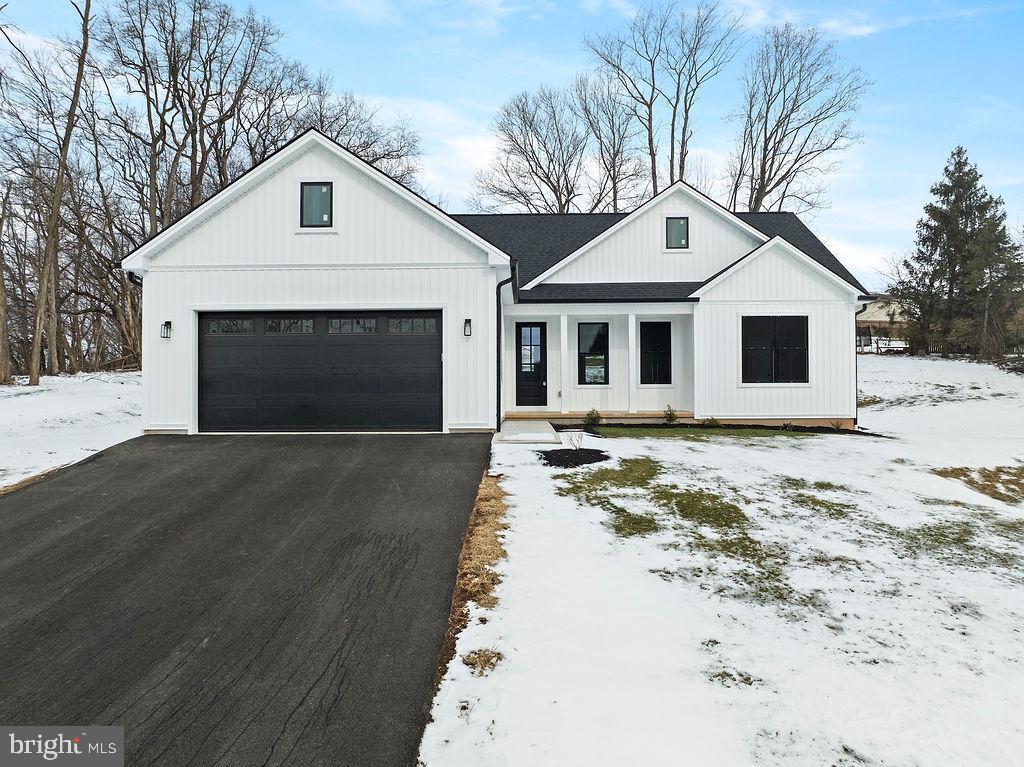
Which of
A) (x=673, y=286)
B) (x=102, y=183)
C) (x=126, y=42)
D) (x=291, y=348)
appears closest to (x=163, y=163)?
(x=102, y=183)

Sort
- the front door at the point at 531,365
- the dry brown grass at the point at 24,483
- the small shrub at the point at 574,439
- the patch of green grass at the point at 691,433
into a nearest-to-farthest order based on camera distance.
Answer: the dry brown grass at the point at 24,483 < the small shrub at the point at 574,439 < the patch of green grass at the point at 691,433 < the front door at the point at 531,365

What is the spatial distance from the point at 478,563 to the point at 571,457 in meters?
3.85

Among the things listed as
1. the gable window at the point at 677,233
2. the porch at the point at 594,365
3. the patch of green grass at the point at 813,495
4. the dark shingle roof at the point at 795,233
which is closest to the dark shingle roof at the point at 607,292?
the porch at the point at 594,365

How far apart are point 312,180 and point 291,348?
3344mm

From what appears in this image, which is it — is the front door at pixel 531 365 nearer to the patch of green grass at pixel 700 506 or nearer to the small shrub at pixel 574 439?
the small shrub at pixel 574 439

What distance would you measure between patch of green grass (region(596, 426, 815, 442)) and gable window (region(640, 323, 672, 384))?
1.86 m

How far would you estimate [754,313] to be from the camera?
1273cm

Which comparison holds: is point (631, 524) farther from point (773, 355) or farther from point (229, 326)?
point (773, 355)

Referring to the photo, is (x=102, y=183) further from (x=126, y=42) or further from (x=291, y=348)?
(x=291, y=348)

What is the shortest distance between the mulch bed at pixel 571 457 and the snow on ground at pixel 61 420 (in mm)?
7762

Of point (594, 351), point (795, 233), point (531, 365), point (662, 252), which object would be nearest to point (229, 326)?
point (531, 365)

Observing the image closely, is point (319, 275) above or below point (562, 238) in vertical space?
below

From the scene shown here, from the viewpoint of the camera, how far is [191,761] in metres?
2.57

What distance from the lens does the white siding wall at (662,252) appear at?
13.9 m
